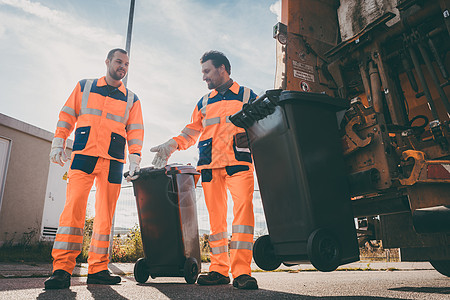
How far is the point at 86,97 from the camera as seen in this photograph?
3178 mm

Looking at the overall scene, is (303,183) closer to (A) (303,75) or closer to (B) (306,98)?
(B) (306,98)

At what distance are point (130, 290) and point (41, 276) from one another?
1.44 meters

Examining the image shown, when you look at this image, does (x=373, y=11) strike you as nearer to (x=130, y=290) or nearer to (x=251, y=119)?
(x=251, y=119)

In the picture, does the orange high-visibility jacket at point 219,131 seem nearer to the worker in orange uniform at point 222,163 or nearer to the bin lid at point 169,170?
the worker in orange uniform at point 222,163

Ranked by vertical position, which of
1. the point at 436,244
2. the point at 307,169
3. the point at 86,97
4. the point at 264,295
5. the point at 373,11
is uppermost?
the point at 373,11

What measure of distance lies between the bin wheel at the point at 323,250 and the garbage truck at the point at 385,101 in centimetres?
3

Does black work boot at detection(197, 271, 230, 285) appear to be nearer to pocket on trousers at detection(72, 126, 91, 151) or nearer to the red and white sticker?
pocket on trousers at detection(72, 126, 91, 151)

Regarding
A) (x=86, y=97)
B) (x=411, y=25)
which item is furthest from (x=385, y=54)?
(x=86, y=97)

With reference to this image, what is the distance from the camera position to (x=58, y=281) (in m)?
2.48

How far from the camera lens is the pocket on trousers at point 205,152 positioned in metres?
3.09

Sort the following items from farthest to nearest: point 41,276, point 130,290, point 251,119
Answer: point 41,276 < point 130,290 < point 251,119

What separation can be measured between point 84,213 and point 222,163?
1208 mm

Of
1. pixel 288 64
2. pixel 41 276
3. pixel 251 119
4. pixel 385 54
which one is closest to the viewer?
pixel 251 119

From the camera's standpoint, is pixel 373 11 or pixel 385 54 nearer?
pixel 385 54
